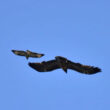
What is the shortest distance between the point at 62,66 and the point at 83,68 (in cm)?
416

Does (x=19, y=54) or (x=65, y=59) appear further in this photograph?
(x=19, y=54)

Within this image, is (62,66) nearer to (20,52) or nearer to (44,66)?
(44,66)

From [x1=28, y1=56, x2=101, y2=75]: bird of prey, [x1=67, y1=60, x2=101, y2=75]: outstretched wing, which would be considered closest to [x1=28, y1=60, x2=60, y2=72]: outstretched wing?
[x1=28, y1=56, x2=101, y2=75]: bird of prey

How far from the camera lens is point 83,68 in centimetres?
11212

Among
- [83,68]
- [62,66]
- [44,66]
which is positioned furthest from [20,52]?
[83,68]

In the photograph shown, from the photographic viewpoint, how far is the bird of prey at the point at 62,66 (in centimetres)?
10981

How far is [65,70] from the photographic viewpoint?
111 meters

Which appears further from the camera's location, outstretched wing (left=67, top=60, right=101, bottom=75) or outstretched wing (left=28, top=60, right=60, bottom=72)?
outstretched wing (left=28, top=60, right=60, bottom=72)

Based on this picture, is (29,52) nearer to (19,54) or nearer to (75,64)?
(19,54)

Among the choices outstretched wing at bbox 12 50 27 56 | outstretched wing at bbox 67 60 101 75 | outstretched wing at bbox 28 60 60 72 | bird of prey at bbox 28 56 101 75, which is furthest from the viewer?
outstretched wing at bbox 12 50 27 56

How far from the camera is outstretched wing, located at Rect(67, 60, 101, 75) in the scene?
111 meters

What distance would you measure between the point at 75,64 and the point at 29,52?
1016cm

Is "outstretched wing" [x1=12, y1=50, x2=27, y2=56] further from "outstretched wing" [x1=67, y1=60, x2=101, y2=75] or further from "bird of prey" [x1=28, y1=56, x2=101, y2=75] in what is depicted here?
"outstretched wing" [x1=67, y1=60, x2=101, y2=75]

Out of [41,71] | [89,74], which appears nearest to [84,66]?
[89,74]
